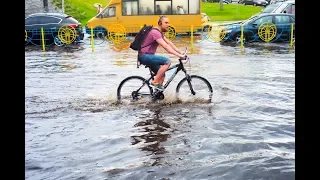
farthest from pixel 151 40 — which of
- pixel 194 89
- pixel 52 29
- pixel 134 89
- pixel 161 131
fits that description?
pixel 52 29

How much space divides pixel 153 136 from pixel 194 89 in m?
2.45

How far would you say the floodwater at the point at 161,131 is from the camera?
527cm

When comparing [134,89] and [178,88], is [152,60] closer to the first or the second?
[134,89]

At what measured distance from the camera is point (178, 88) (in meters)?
8.97

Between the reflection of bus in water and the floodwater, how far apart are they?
14.9 meters

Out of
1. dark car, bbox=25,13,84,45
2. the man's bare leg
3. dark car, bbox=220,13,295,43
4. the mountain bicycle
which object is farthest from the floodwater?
dark car, bbox=25,13,84,45

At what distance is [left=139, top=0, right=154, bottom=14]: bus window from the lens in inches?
1104

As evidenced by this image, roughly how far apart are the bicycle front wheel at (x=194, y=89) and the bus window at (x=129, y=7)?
19688 millimetres

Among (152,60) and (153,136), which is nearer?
(153,136)

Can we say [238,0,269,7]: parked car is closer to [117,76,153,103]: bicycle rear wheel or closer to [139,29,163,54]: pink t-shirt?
[117,76,153,103]: bicycle rear wheel

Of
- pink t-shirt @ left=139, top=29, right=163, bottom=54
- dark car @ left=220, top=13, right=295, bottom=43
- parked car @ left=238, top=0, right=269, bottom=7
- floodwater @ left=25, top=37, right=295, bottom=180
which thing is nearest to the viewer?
floodwater @ left=25, top=37, right=295, bottom=180

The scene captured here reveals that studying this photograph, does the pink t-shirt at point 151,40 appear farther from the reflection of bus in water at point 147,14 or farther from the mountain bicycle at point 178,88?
the reflection of bus in water at point 147,14

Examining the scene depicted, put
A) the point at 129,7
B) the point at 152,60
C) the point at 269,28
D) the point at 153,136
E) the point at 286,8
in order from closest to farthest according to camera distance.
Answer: the point at 153,136 → the point at 152,60 → the point at 269,28 → the point at 286,8 → the point at 129,7

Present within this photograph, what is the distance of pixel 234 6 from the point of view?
182ft
